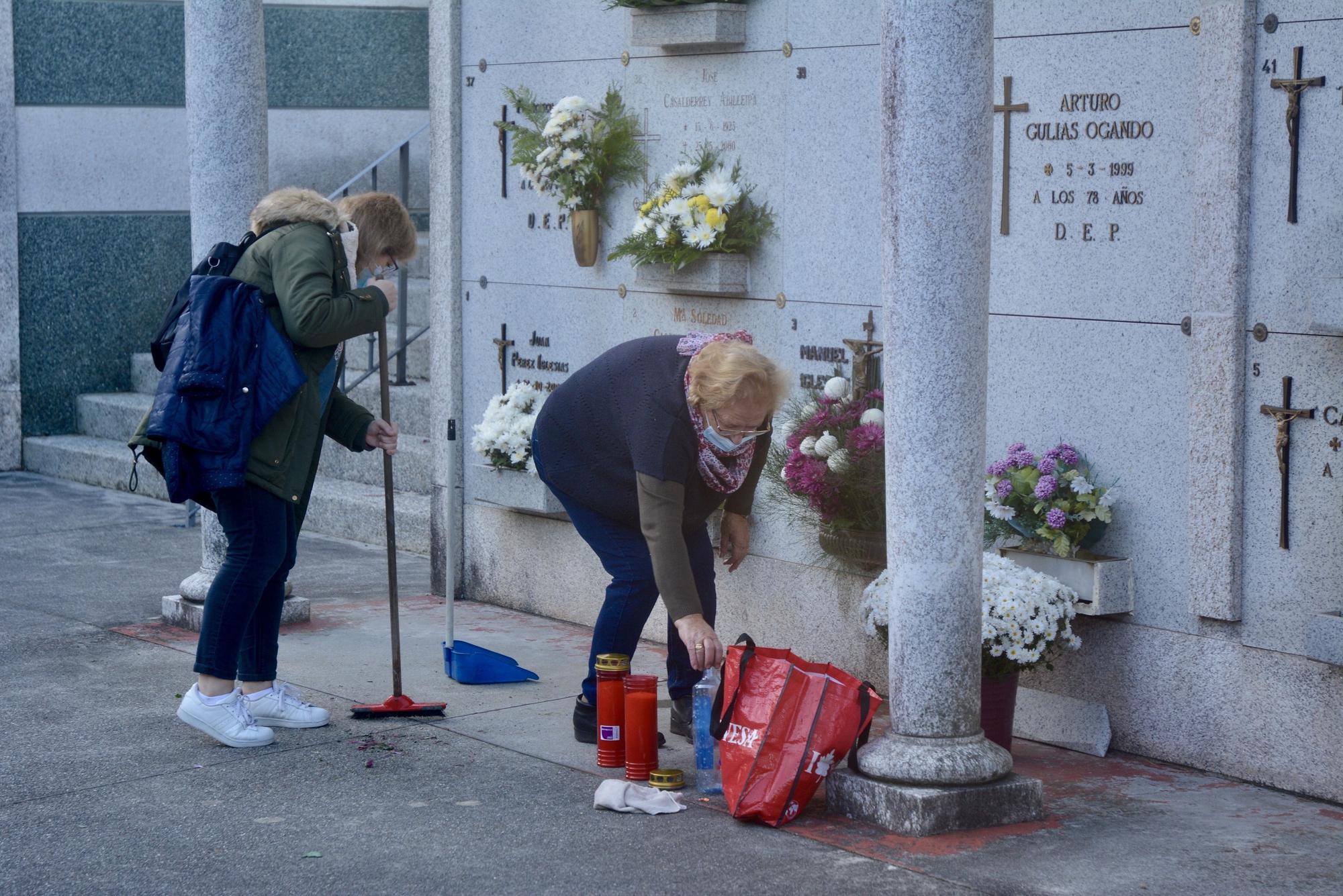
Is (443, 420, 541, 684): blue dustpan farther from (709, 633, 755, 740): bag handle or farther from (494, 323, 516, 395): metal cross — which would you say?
(709, 633, 755, 740): bag handle

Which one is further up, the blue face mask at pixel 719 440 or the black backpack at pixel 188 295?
the black backpack at pixel 188 295

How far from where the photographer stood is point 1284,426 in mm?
4398

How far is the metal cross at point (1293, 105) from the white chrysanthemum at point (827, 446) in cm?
152

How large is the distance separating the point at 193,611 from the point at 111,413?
14.2 ft

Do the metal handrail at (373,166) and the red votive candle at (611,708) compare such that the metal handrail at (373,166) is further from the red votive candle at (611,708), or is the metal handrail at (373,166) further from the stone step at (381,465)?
the red votive candle at (611,708)

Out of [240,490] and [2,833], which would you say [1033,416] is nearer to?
[240,490]

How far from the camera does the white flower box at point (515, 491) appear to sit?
6.46m

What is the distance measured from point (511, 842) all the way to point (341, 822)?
17.7 inches

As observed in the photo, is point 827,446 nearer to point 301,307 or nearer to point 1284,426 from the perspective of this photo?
point 1284,426

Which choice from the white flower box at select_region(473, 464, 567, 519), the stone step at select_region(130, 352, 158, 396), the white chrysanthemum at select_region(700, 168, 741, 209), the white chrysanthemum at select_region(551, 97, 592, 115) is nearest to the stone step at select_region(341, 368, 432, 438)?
the white flower box at select_region(473, 464, 567, 519)

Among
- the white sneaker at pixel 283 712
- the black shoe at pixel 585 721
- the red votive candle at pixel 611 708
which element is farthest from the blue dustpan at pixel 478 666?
the red votive candle at pixel 611 708

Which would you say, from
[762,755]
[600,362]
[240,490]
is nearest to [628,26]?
[600,362]

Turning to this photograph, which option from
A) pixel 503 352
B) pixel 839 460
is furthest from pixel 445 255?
pixel 839 460

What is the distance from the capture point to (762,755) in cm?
416
